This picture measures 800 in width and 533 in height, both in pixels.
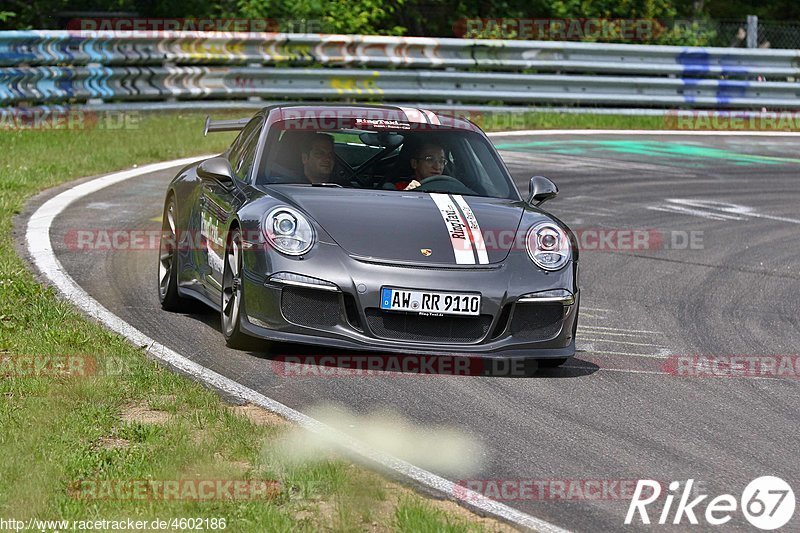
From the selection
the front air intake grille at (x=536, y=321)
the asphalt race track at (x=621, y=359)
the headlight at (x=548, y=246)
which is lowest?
the asphalt race track at (x=621, y=359)

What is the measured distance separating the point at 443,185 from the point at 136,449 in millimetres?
3182

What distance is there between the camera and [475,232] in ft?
23.4

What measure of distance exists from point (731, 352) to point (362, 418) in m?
Result: 2.82

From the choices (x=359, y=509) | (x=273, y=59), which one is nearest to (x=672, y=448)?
(x=359, y=509)

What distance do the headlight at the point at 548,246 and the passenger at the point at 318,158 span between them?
1288 millimetres

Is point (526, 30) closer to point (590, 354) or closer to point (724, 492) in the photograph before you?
point (590, 354)

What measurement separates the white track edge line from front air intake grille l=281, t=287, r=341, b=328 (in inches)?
18.7

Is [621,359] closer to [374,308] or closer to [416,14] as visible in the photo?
[374,308]

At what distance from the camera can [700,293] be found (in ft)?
32.1

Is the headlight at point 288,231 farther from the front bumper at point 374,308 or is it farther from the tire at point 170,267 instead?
the tire at point 170,267

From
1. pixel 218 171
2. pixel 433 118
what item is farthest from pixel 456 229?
pixel 433 118

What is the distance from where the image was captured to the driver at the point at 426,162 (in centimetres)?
803

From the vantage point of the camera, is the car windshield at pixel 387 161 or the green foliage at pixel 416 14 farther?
the green foliage at pixel 416 14

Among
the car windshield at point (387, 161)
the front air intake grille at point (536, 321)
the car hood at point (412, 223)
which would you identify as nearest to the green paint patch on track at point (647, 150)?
the car windshield at point (387, 161)
